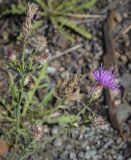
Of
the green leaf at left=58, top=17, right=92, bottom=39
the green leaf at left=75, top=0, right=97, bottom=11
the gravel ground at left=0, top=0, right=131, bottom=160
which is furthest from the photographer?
the green leaf at left=75, top=0, right=97, bottom=11

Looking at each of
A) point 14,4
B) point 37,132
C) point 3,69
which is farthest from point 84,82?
point 37,132

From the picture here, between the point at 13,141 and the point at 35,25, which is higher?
the point at 35,25

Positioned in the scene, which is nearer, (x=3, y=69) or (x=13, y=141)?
(x=13, y=141)

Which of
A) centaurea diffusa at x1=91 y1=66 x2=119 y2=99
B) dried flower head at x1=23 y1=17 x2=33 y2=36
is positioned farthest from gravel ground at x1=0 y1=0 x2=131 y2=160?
dried flower head at x1=23 y1=17 x2=33 y2=36

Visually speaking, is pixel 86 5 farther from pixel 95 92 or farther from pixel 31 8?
pixel 95 92

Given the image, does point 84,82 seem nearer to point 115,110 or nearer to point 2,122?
point 115,110

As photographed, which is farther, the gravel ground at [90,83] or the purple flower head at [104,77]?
the gravel ground at [90,83]

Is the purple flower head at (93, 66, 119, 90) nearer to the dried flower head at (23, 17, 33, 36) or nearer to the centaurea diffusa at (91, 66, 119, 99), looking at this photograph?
the centaurea diffusa at (91, 66, 119, 99)

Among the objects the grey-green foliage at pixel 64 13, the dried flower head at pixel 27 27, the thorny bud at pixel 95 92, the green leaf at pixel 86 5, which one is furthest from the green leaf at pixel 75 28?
the thorny bud at pixel 95 92

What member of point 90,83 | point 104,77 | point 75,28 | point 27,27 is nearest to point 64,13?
point 75,28

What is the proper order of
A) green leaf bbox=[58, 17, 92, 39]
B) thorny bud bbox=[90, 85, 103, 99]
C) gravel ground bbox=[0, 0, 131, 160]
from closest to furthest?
thorny bud bbox=[90, 85, 103, 99] < gravel ground bbox=[0, 0, 131, 160] < green leaf bbox=[58, 17, 92, 39]

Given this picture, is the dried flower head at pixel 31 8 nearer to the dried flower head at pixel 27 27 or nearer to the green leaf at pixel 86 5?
the dried flower head at pixel 27 27
